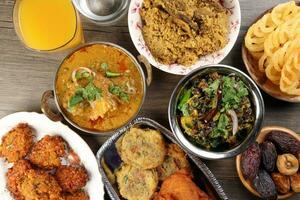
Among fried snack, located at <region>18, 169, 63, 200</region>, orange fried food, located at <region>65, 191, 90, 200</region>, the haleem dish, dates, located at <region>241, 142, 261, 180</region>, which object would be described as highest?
the haleem dish

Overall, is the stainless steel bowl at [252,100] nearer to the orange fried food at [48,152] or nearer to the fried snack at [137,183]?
the fried snack at [137,183]

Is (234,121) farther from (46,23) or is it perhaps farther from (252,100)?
(46,23)

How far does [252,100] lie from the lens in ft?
5.65

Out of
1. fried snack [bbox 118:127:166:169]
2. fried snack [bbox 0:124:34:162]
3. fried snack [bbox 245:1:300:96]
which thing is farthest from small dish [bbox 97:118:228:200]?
fried snack [bbox 245:1:300:96]

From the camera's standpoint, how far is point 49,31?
187cm

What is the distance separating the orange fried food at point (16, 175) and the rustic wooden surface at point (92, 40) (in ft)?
0.62

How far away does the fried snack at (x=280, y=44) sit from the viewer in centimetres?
Answer: 173

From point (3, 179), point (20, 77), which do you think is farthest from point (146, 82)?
point (3, 179)

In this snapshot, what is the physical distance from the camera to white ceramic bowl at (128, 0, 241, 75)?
1.82 meters

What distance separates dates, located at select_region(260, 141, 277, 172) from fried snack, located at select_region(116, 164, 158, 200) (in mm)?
356

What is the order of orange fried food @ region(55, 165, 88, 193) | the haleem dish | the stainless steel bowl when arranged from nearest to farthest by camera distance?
the stainless steel bowl < the haleem dish < orange fried food @ region(55, 165, 88, 193)

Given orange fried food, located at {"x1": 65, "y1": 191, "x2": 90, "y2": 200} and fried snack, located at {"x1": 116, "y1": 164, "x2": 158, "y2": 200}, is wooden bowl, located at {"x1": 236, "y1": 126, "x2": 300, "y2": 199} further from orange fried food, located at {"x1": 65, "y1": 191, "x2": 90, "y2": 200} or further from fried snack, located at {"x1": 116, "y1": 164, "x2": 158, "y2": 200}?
orange fried food, located at {"x1": 65, "y1": 191, "x2": 90, "y2": 200}

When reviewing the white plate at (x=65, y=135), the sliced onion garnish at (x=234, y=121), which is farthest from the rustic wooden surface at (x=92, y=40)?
the sliced onion garnish at (x=234, y=121)

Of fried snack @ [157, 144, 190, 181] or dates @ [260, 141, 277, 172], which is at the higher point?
dates @ [260, 141, 277, 172]
